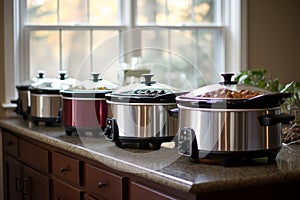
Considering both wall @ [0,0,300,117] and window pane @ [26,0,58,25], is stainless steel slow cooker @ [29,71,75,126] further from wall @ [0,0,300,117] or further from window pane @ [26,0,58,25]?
wall @ [0,0,300,117]

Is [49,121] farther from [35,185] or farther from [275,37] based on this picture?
[275,37]

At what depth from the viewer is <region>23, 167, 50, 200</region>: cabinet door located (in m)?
2.96

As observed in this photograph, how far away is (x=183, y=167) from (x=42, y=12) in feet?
7.31

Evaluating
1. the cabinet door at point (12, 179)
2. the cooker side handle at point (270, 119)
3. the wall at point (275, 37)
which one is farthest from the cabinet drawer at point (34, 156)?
the wall at point (275, 37)

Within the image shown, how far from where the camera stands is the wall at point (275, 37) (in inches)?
172

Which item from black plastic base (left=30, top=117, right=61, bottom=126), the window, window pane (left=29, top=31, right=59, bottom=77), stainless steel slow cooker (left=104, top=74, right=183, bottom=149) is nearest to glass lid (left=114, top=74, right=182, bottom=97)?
stainless steel slow cooker (left=104, top=74, right=183, bottom=149)

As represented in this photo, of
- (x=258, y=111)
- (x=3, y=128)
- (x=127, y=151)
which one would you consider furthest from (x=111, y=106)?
(x=3, y=128)

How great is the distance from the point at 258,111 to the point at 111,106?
73 centimetres

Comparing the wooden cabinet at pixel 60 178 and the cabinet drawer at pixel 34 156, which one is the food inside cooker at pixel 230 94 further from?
the cabinet drawer at pixel 34 156

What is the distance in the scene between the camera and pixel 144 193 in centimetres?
200

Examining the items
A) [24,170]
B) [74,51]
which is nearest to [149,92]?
[24,170]

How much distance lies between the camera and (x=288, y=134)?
2.47 meters

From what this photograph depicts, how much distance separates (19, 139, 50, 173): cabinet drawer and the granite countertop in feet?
1.08

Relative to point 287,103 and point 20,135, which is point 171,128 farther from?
point 20,135
